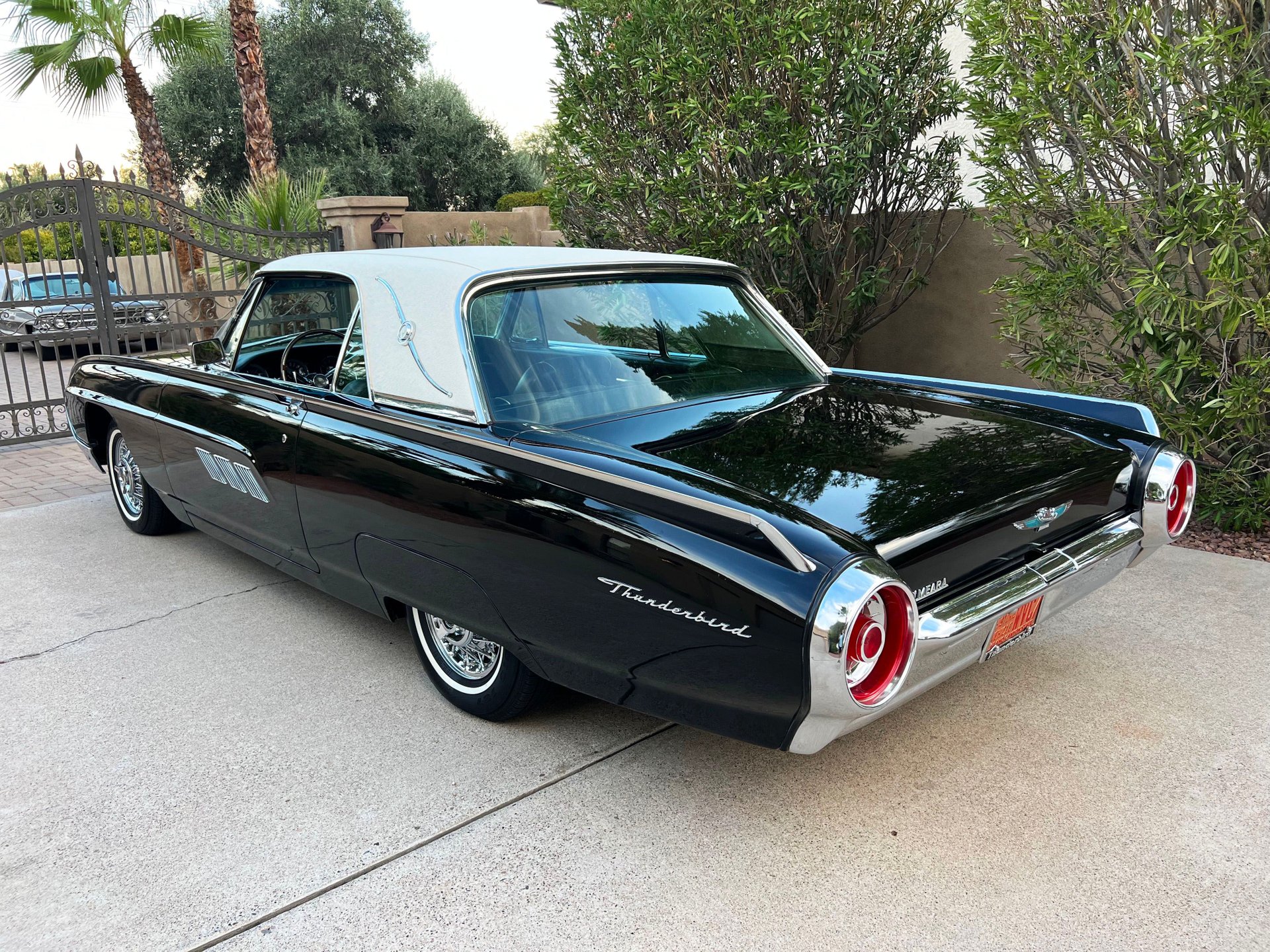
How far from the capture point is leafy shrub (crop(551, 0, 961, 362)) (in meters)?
6.18

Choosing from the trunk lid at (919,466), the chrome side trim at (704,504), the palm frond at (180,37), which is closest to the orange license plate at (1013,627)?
the trunk lid at (919,466)

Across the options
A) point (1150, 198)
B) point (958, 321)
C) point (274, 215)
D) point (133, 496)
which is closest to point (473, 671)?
point (133, 496)

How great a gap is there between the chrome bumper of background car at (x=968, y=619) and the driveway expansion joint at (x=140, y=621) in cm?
310

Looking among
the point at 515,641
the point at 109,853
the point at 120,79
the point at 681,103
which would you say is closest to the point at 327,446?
the point at 515,641

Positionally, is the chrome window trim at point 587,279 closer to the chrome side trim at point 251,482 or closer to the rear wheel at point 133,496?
the chrome side trim at point 251,482

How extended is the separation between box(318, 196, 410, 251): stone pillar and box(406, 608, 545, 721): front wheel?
830 cm

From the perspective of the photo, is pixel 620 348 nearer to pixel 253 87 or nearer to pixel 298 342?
pixel 298 342

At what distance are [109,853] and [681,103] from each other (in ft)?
17.0

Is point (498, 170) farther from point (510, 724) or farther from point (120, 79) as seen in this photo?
point (510, 724)

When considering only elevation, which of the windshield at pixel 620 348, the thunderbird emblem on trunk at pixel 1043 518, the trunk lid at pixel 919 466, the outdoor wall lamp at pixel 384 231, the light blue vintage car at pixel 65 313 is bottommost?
the thunderbird emblem on trunk at pixel 1043 518

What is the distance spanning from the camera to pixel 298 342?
14.0ft

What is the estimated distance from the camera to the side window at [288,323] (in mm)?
3926

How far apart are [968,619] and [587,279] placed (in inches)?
70.9

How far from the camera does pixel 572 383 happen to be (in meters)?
3.29
